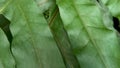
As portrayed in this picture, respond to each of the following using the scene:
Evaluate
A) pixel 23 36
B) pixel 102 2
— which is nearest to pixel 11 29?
pixel 23 36

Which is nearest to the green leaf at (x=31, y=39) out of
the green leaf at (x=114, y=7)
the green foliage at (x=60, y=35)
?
the green foliage at (x=60, y=35)

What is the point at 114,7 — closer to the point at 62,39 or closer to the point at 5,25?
the point at 62,39

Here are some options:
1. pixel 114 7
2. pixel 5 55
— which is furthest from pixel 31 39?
pixel 114 7

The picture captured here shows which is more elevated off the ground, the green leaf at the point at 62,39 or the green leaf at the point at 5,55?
the green leaf at the point at 5,55

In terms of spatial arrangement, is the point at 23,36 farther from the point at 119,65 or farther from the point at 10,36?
the point at 119,65

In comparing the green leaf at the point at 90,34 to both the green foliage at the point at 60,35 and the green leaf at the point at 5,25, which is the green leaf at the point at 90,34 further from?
the green leaf at the point at 5,25

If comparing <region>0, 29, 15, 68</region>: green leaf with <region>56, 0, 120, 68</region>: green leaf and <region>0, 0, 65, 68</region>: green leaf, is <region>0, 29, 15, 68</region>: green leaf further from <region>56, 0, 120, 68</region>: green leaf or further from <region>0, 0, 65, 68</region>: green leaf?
<region>56, 0, 120, 68</region>: green leaf

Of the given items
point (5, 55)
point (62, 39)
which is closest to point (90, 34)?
point (62, 39)
